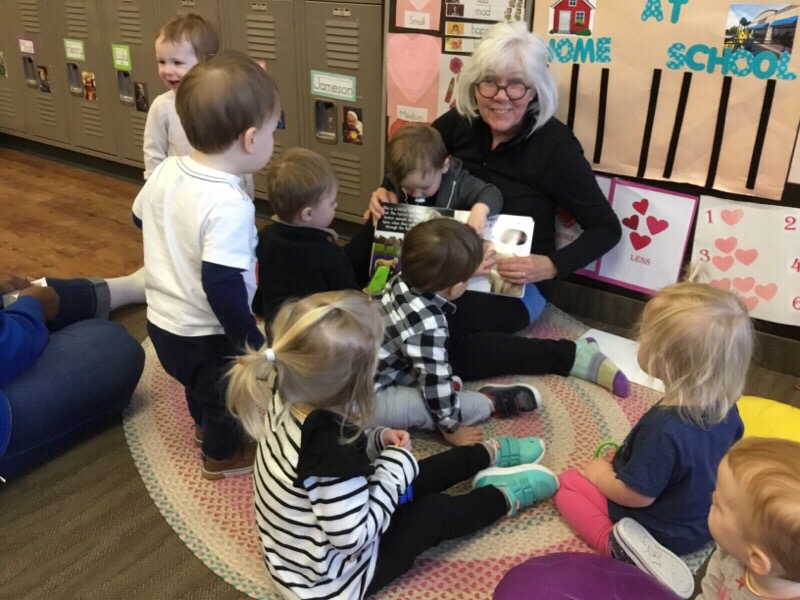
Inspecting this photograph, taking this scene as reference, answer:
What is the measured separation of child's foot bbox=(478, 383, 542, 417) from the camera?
6.08ft

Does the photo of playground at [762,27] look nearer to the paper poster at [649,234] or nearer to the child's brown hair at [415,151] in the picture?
the paper poster at [649,234]

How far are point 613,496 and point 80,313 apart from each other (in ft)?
5.37

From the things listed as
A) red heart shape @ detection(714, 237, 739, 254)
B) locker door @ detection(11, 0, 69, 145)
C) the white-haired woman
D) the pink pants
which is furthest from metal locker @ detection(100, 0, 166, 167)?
the pink pants

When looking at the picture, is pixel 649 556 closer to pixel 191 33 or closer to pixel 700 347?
pixel 700 347

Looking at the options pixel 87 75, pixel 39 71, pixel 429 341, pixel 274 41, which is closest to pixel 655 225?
pixel 429 341

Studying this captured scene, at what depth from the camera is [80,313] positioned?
2156mm

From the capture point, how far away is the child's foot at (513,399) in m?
1.85

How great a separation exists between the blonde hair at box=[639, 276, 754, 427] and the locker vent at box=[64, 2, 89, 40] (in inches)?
130

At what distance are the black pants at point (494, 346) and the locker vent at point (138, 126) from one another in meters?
2.20

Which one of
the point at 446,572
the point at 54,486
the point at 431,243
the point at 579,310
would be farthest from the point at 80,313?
the point at 579,310

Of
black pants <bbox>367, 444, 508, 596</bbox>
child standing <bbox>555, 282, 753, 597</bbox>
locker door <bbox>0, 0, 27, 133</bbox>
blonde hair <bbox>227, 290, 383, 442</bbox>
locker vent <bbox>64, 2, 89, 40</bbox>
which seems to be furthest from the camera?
locker door <bbox>0, 0, 27, 133</bbox>

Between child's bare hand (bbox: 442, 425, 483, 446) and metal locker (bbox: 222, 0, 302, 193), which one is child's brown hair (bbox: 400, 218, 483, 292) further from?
metal locker (bbox: 222, 0, 302, 193)

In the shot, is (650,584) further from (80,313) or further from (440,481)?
(80,313)

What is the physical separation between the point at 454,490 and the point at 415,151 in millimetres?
950
